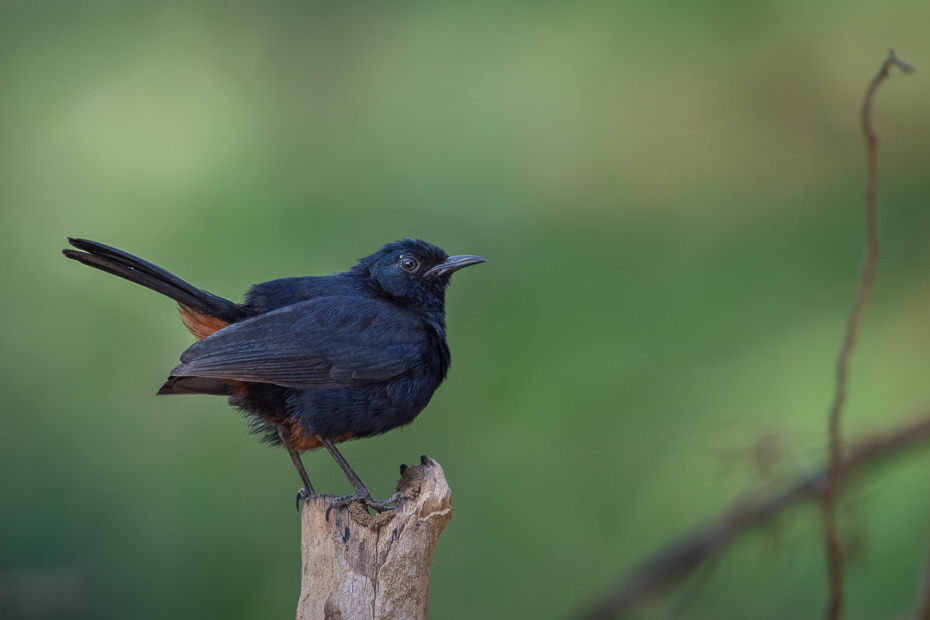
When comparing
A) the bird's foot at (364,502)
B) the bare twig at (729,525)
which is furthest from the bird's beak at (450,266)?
the bare twig at (729,525)

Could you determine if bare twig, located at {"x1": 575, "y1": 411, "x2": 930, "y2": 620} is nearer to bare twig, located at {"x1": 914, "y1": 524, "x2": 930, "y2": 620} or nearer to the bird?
bare twig, located at {"x1": 914, "y1": 524, "x2": 930, "y2": 620}

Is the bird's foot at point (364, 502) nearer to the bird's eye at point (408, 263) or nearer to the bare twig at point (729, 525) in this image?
the bird's eye at point (408, 263)

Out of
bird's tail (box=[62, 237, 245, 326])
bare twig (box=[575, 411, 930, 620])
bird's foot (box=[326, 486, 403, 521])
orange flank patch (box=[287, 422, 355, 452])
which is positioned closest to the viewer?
bird's foot (box=[326, 486, 403, 521])

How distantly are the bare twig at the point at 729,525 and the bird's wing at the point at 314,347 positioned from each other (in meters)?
1.63

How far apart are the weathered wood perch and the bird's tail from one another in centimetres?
86

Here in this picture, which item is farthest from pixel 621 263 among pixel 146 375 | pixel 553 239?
pixel 146 375

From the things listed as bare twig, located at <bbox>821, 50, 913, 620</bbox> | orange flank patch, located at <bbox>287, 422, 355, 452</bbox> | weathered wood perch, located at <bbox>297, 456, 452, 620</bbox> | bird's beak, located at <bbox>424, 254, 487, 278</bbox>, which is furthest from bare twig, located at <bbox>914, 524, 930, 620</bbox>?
orange flank patch, located at <bbox>287, 422, 355, 452</bbox>

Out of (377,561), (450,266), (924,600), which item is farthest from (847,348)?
(377,561)

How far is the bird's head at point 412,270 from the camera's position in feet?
10.6

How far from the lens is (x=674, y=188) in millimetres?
5848

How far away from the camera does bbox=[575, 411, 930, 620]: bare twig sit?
342 cm

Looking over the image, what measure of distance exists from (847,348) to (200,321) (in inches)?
85.4

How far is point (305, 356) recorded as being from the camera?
283 cm

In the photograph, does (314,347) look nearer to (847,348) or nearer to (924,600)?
(847,348)
